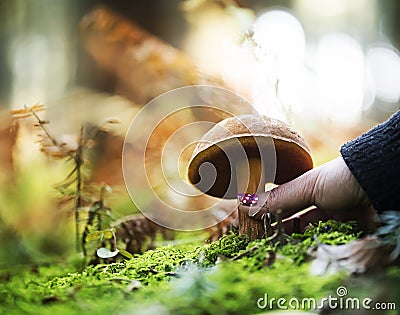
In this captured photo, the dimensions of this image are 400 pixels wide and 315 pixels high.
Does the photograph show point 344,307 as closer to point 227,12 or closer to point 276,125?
point 276,125

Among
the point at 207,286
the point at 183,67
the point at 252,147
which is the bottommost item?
the point at 207,286

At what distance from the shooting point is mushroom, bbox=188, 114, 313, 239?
0.69 metres

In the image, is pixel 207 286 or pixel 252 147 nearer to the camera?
pixel 207 286

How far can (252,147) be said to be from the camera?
0.70 m

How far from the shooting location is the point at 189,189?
125 cm

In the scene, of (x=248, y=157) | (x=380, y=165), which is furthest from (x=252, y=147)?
(x=380, y=165)

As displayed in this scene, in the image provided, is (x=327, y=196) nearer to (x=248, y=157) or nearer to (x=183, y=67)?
(x=248, y=157)

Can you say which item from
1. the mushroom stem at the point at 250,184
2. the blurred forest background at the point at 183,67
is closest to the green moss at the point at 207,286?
the mushroom stem at the point at 250,184

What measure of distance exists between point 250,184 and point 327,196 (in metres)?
0.13

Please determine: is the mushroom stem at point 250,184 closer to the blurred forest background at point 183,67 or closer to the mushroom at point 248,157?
the mushroom at point 248,157

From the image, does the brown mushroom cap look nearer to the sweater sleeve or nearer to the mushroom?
the mushroom

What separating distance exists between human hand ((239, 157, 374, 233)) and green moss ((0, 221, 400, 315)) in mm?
29

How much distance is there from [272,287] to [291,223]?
1.04ft

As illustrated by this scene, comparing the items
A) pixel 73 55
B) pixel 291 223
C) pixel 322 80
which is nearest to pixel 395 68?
pixel 322 80
